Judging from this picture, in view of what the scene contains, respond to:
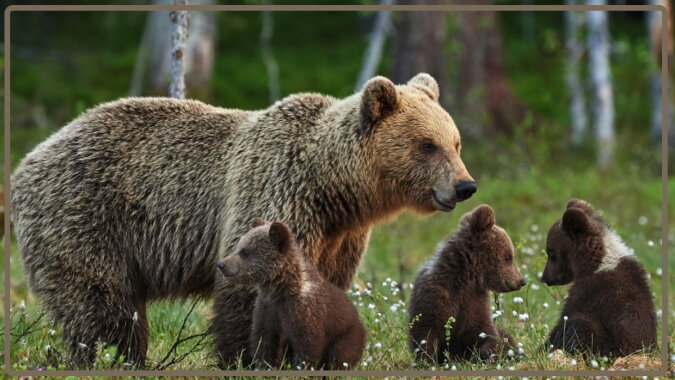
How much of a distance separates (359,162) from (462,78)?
333 inches

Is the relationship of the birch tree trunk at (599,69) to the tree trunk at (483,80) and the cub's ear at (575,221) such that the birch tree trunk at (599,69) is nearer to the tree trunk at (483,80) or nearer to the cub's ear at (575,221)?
the tree trunk at (483,80)

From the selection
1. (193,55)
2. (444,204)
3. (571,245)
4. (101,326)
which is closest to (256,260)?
(444,204)

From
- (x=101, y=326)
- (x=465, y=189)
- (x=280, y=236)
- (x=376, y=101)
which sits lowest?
(x=101, y=326)

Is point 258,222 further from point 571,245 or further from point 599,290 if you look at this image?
point 599,290

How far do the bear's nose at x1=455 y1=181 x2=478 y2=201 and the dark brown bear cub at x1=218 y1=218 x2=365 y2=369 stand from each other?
30.5 inches

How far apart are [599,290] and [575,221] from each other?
39 cm

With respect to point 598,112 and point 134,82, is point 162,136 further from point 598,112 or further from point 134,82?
point 134,82

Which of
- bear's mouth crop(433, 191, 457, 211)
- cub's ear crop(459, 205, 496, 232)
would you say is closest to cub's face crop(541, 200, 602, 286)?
cub's ear crop(459, 205, 496, 232)

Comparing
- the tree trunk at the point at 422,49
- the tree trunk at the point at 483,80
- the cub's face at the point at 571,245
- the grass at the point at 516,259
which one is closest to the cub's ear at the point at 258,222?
the grass at the point at 516,259

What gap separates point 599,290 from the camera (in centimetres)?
520

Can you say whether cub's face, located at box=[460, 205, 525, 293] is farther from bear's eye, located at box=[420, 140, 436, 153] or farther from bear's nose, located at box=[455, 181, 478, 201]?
bear's eye, located at box=[420, 140, 436, 153]

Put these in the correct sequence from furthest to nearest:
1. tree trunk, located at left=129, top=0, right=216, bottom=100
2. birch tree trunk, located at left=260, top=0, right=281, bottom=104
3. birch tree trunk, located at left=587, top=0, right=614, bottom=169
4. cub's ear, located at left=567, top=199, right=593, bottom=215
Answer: birch tree trunk, located at left=260, top=0, right=281, bottom=104
tree trunk, located at left=129, top=0, right=216, bottom=100
birch tree trunk, located at left=587, top=0, right=614, bottom=169
cub's ear, located at left=567, top=199, right=593, bottom=215

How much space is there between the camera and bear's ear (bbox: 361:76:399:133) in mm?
5117

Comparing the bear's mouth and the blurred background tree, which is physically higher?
the blurred background tree
